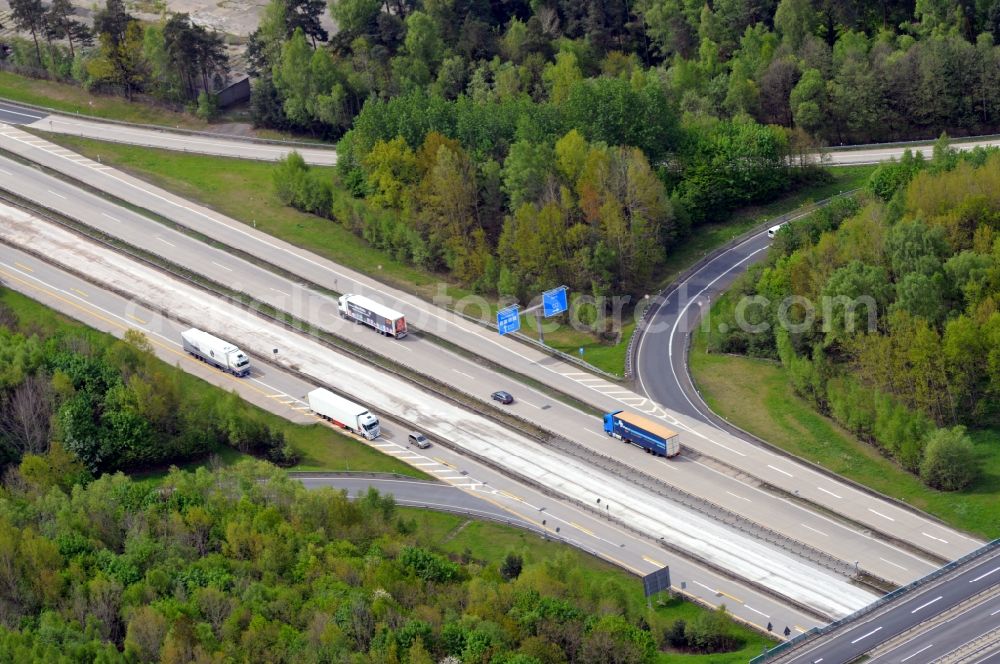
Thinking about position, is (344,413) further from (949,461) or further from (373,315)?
(949,461)

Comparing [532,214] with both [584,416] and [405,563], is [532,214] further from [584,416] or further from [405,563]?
[405,563]

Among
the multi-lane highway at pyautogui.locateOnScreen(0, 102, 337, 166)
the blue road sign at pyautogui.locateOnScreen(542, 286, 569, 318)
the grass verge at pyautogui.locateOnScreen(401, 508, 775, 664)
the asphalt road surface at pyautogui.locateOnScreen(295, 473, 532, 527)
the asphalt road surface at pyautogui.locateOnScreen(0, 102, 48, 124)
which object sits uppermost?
the asphalt road surface at pyautogui.locateOnScreen(0, 102, 48, 124)

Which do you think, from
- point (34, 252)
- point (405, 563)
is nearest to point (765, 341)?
point (405, 563)

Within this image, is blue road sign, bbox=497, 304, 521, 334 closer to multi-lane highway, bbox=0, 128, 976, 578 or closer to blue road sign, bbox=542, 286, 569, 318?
multi-lane highway, bbox=0, 128, 976, 578

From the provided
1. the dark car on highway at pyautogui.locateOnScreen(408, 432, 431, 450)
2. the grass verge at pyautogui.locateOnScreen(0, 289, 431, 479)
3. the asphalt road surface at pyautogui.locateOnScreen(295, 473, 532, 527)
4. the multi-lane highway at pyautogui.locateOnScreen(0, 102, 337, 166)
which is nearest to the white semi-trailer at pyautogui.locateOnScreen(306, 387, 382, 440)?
the grass verge at pyautogui.locateOnScreen(0, 289, 431, 479)

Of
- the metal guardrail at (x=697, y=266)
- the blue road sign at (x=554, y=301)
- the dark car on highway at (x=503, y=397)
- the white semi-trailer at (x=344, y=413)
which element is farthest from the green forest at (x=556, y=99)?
the white semi-trailer at (x=344, y=413)

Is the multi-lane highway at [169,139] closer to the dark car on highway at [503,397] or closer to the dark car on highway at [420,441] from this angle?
the dark car on highway at [503,397]

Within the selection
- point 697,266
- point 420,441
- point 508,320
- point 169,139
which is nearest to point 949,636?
point 420,441
